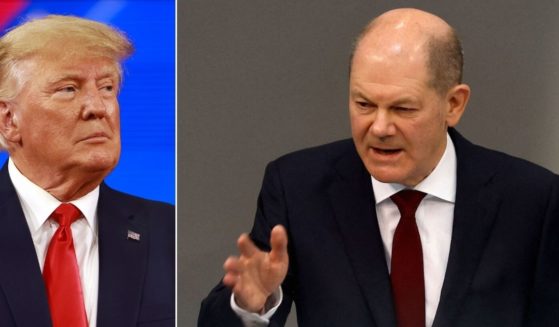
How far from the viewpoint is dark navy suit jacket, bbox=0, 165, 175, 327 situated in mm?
2418

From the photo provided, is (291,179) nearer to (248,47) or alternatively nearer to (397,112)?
(397,112)

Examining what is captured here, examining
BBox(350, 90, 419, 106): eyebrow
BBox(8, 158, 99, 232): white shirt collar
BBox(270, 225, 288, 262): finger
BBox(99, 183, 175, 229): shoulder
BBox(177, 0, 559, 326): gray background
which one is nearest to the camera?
BBox(270, 225, 288, 262): finger

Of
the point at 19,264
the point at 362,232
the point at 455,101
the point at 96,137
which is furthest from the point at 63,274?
the point at 455,101

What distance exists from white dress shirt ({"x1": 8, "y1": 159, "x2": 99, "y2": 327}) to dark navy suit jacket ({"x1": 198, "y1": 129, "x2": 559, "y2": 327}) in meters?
0.32

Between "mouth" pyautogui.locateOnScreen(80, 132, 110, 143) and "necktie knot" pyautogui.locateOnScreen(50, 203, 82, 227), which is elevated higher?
"mouth" pyautogui.locateOnScreen(80, 132, 110, 143)

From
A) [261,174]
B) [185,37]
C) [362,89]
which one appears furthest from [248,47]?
[362,89]

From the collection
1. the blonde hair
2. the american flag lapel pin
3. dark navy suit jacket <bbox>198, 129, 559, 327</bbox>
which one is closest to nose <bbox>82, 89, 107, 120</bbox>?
the blonde hair

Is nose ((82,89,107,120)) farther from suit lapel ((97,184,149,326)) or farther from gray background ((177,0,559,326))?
gray background ((177,0,559,326))

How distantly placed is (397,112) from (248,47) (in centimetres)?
94

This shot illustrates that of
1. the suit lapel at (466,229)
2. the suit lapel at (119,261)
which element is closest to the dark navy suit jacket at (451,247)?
the suit lapel at (466,229)

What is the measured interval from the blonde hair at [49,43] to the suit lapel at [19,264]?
157 mm

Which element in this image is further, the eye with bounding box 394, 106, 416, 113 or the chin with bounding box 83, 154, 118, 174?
the chin with bounding box 83, 154, 118, 174

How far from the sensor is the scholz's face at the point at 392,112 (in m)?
2.32

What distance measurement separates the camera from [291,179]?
2.59 metres
